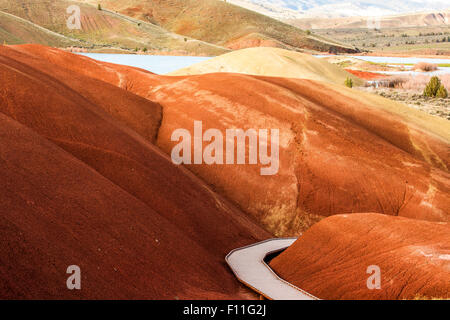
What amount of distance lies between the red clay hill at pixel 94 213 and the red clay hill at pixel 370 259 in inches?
53.3

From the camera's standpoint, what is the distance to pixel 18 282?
5.20 metres

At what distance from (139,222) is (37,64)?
940cm

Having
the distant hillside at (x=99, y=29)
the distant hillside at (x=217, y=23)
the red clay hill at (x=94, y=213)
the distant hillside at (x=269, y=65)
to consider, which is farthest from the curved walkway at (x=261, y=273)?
the distant hillside at (x=217, y=23)

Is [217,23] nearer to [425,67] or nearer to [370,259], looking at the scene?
[425,67]

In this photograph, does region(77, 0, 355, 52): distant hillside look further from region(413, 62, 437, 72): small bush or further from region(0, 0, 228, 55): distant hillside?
region(413, 62, 437, 72): small bush

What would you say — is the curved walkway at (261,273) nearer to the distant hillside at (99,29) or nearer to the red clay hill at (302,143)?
the red clay hill at (302,143)

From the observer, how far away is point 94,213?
727 cm

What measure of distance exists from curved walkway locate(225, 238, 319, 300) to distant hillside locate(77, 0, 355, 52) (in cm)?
8801

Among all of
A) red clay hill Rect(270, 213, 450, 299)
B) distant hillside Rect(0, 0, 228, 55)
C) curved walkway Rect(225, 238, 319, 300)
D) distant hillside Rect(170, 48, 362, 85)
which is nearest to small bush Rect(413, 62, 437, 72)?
distant hillside Rect(170, 48, 362, 85)

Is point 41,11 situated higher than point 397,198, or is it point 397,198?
point 41,11

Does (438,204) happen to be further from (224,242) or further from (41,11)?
(41,11)

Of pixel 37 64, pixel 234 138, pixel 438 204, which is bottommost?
pixel 438 204

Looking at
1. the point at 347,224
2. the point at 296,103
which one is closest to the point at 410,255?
the point at 347,224

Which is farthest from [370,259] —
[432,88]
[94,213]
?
[432,88]
